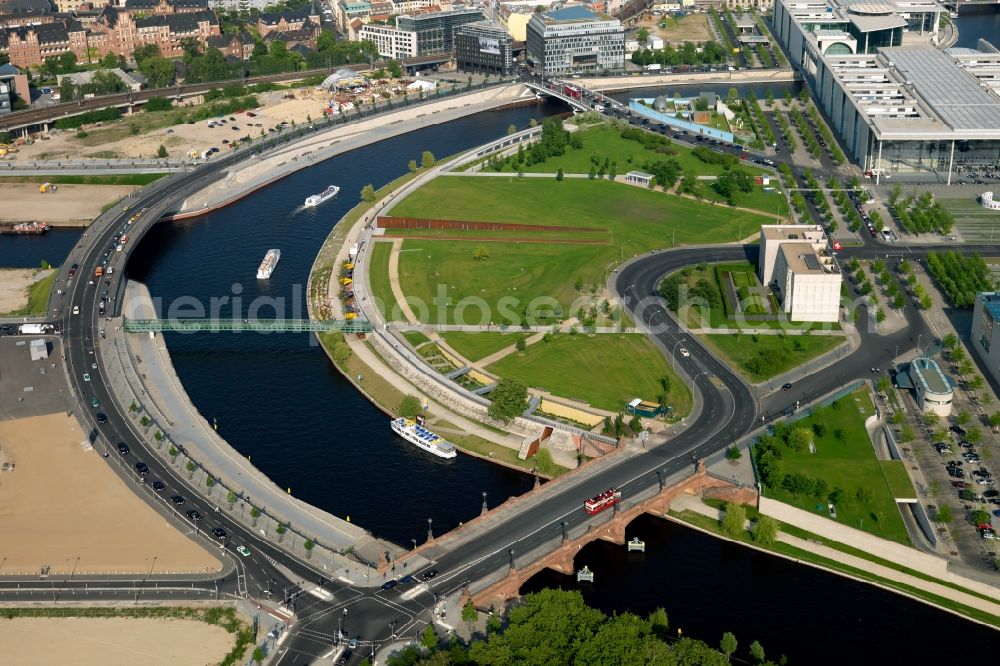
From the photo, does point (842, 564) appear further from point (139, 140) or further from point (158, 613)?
point (139, 140)

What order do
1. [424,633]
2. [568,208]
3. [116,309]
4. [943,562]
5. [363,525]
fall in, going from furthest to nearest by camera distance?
[568,208], [116,309], [363,525], [943,562], [424,633]

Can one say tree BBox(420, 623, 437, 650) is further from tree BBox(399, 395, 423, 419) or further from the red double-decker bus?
tree BBox(399, 395, 423, 419)

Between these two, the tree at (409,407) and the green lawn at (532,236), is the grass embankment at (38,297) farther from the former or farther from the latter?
the tree at (409,407)

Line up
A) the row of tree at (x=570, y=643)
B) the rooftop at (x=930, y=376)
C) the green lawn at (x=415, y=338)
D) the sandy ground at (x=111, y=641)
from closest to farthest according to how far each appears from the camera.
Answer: the row of tree at (x=570, y=643), the sandy ground at (x=111, y=641), the rooftop at (x=930, y=376), the green lawn at (x=415, y=338)

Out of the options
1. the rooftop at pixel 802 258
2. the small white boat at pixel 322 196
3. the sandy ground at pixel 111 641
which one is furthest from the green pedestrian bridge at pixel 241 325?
the sandy ground at pixel 111 641

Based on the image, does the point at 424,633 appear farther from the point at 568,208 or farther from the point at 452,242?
the point at 568,208

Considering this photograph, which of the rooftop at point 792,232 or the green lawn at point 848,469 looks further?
the rooftop at point 792,232

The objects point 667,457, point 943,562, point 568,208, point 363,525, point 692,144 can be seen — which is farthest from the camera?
point 692,144

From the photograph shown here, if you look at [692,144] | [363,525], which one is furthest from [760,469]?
[692,144]
